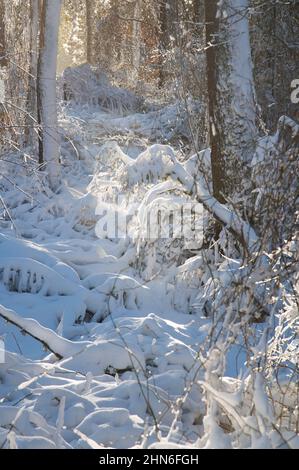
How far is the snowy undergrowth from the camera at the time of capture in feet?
8.84

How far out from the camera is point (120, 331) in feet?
16.4

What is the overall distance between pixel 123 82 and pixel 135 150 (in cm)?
881

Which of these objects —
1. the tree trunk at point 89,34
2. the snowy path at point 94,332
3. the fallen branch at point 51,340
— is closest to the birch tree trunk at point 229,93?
the snowy path at point 94,332


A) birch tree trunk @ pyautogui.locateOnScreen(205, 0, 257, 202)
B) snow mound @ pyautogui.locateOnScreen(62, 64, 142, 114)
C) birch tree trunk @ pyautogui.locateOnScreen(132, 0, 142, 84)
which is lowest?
birch tree trunk @ pyautogui.locateOnScreen(205, 0, 257, 202)

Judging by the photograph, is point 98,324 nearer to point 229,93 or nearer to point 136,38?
point 229,93

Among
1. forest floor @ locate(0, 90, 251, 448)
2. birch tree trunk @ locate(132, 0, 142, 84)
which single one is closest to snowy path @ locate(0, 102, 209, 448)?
forest floor @ locate(0, 90, 251, 448)

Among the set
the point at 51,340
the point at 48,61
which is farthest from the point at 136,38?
the point at 51,340

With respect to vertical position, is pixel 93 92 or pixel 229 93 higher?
pixel 93 92

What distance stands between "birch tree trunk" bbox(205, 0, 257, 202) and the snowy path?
2.64 feet

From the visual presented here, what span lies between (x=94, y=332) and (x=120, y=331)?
39 centimetres

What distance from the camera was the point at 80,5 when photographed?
27625mm

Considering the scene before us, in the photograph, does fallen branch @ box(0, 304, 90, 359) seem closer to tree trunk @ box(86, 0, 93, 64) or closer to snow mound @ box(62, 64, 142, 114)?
snow mound @ box(62, 64, 142, 114)

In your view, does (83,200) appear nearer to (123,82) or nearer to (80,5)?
(123,82)
